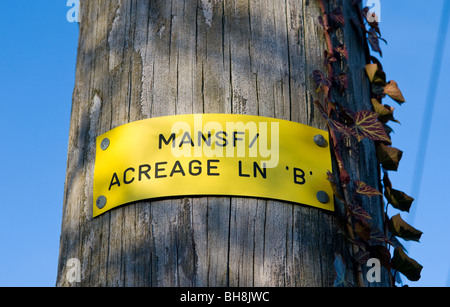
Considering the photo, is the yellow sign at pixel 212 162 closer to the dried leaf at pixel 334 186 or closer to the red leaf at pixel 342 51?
the dried leaf at pixel 334 186

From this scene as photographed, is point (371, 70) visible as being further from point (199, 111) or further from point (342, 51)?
point (199, 111)

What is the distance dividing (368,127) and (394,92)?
32 cm

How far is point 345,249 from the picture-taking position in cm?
159

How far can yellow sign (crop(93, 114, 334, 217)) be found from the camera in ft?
4.98

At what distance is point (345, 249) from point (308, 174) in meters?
0.20

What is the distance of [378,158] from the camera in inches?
73.7

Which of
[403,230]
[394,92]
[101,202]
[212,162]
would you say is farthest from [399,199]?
[101,202]

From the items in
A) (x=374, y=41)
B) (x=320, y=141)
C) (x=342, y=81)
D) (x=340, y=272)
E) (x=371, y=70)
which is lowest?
(x=340, y=272)

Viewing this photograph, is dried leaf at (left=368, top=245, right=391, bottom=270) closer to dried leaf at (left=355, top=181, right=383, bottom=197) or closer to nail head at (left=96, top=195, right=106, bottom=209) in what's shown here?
dried leaf at (left=355, top=181, right=383, bottom=197)

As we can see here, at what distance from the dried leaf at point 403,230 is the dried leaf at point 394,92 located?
1.19 ft

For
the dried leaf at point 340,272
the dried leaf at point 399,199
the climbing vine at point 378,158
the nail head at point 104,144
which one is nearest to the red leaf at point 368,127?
the climbing vine at point 378,158

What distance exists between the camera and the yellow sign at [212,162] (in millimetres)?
1518
